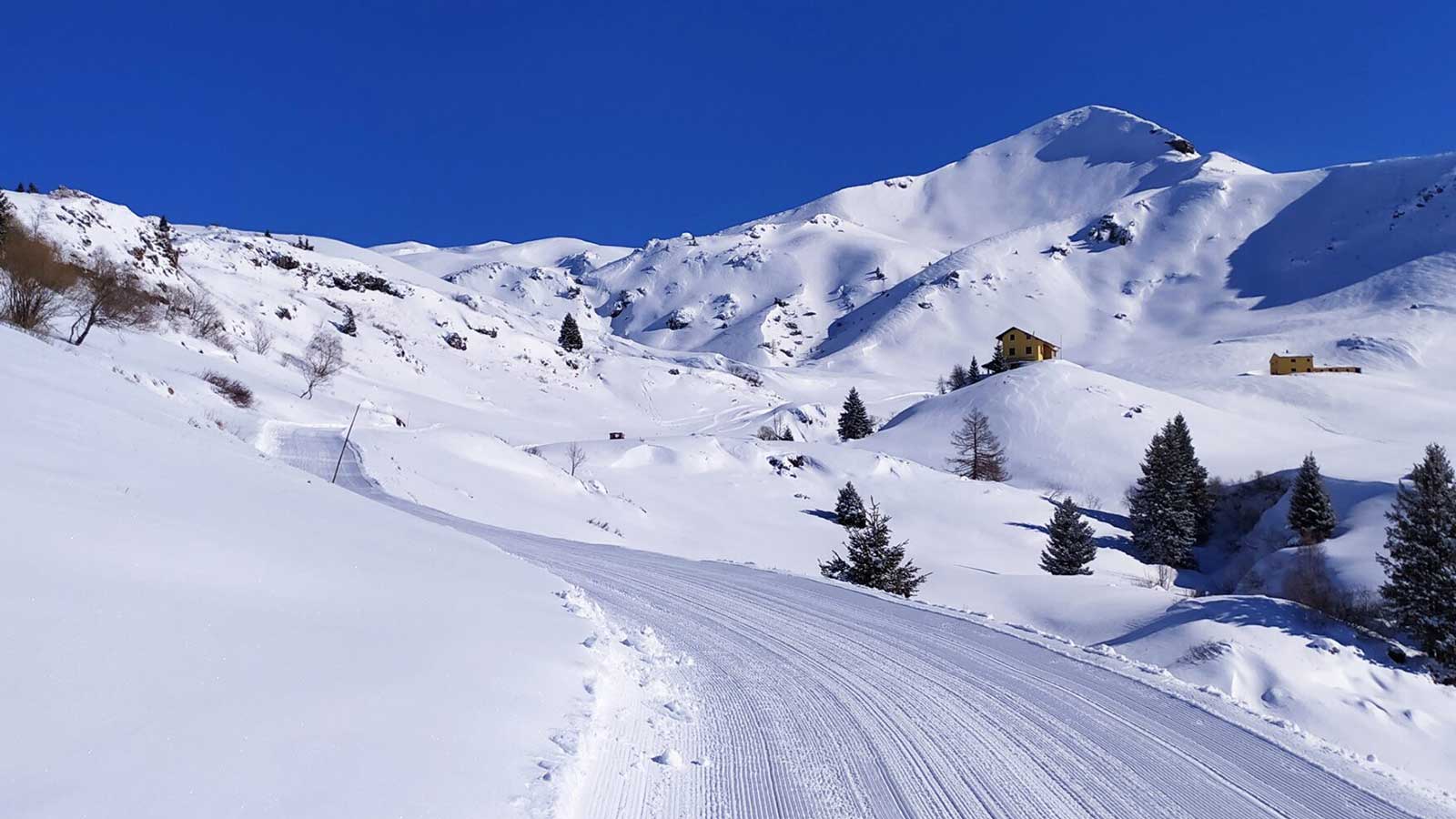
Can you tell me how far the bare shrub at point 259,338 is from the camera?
147 ft

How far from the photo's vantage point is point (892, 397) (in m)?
102

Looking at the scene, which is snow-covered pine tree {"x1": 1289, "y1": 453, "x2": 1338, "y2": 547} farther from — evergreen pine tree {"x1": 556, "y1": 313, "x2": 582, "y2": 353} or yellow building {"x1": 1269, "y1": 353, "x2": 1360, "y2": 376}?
evergreen pine tree {"x1": 556, "y1": 313, "x2": 582, "y2": 353}

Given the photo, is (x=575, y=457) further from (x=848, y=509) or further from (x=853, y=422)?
(x=853, y=422)

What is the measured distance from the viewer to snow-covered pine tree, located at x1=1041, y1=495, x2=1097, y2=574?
3114 cm

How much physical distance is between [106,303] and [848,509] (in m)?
32.2

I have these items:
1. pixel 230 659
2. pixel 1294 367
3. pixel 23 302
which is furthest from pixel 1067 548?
pixel 1294 367

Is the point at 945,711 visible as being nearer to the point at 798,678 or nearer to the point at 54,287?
the point at 798,678

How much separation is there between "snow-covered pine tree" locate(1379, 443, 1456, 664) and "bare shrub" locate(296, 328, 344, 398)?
140ft

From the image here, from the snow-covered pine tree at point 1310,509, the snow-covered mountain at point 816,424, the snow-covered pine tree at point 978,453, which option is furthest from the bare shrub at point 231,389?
the snow-covered pine tree at point 1310,509

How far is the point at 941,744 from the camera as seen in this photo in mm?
5527

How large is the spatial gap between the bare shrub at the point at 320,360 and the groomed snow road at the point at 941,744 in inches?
1414

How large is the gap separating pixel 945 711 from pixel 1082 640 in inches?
568

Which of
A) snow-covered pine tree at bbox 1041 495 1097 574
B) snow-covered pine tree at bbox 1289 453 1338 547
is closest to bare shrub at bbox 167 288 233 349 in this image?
snow-covered pine tree at bbox 1041 495 1097 574

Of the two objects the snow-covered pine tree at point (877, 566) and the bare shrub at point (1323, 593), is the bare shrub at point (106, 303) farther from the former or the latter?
the bare shrub at point (1323, 593)
